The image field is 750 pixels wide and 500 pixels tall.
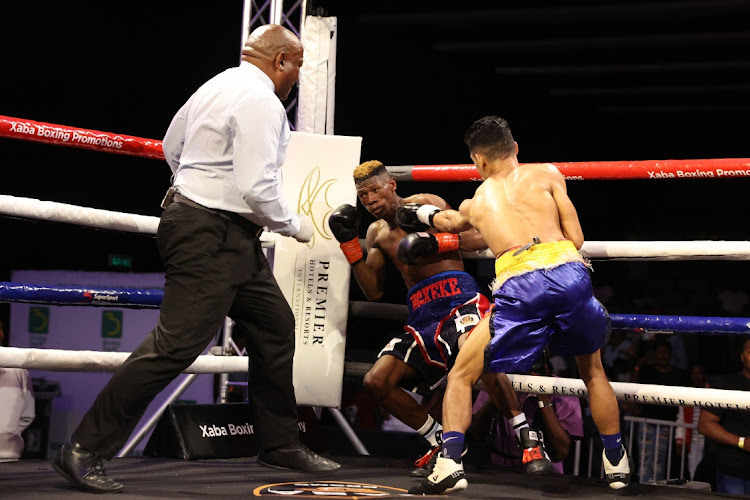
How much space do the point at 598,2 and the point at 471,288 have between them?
18.6ft

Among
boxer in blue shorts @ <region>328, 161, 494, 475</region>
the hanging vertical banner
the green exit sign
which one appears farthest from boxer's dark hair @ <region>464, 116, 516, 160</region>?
the green exit sign

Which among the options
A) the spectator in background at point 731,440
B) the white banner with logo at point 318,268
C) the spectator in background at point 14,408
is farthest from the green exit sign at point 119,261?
the spectator in background at point 731,440

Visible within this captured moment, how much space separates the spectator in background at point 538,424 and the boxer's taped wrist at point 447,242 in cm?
60

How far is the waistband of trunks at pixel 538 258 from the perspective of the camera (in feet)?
8.05

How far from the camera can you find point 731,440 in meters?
3.76

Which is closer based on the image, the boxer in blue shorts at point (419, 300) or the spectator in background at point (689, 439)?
the boxer in blue shorts at point (419, 300)

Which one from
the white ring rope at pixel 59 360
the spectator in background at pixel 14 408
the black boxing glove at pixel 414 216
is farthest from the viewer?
the spectator in background at pixel 14 408

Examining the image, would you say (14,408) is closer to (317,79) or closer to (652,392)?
(317,79)

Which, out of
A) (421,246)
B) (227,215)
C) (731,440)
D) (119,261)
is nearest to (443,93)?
(119,261)

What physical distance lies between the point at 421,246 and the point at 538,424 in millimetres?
1010

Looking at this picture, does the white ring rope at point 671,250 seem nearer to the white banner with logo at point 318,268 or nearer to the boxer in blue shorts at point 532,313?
the boxer in blue shorts at point 532,313

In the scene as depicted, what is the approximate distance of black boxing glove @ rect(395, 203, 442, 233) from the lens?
2.89m

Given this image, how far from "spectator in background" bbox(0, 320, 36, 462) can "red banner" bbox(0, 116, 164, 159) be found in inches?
60.3

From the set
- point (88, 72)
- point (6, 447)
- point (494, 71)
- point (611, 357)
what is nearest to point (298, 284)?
point (6, 447)
